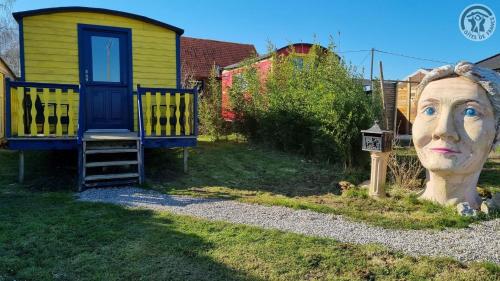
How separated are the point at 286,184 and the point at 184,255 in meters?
3.60

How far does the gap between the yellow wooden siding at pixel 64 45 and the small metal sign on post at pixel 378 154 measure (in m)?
4.58

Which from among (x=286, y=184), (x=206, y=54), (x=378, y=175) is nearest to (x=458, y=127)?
(x=378, y=175)

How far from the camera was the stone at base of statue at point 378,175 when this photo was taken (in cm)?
534

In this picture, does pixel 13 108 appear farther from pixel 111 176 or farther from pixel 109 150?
pixel 111 176

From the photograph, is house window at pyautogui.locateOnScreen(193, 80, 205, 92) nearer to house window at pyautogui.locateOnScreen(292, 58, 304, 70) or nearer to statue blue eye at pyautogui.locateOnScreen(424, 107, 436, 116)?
house window at pyautogui.locateOnScreen(292, 58, 304, 70)

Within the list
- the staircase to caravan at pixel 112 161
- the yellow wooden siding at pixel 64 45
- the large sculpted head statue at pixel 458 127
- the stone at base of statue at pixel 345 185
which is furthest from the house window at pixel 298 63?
the large sculpted head statue at pixel 458 127

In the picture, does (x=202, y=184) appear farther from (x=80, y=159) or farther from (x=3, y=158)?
(x=3, y=158)

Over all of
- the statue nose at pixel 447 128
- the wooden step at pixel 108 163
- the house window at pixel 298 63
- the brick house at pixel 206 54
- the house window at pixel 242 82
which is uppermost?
the brick house at pixel 206 54

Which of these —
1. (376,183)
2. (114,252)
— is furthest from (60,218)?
(376,183)

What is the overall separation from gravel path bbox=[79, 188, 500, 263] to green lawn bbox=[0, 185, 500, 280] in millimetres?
235

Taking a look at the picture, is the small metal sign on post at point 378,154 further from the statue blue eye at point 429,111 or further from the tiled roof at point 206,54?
the tiled roof at point 206,54

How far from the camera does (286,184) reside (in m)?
6.59

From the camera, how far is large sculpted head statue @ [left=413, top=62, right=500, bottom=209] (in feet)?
14.7

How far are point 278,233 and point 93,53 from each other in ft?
17.9
